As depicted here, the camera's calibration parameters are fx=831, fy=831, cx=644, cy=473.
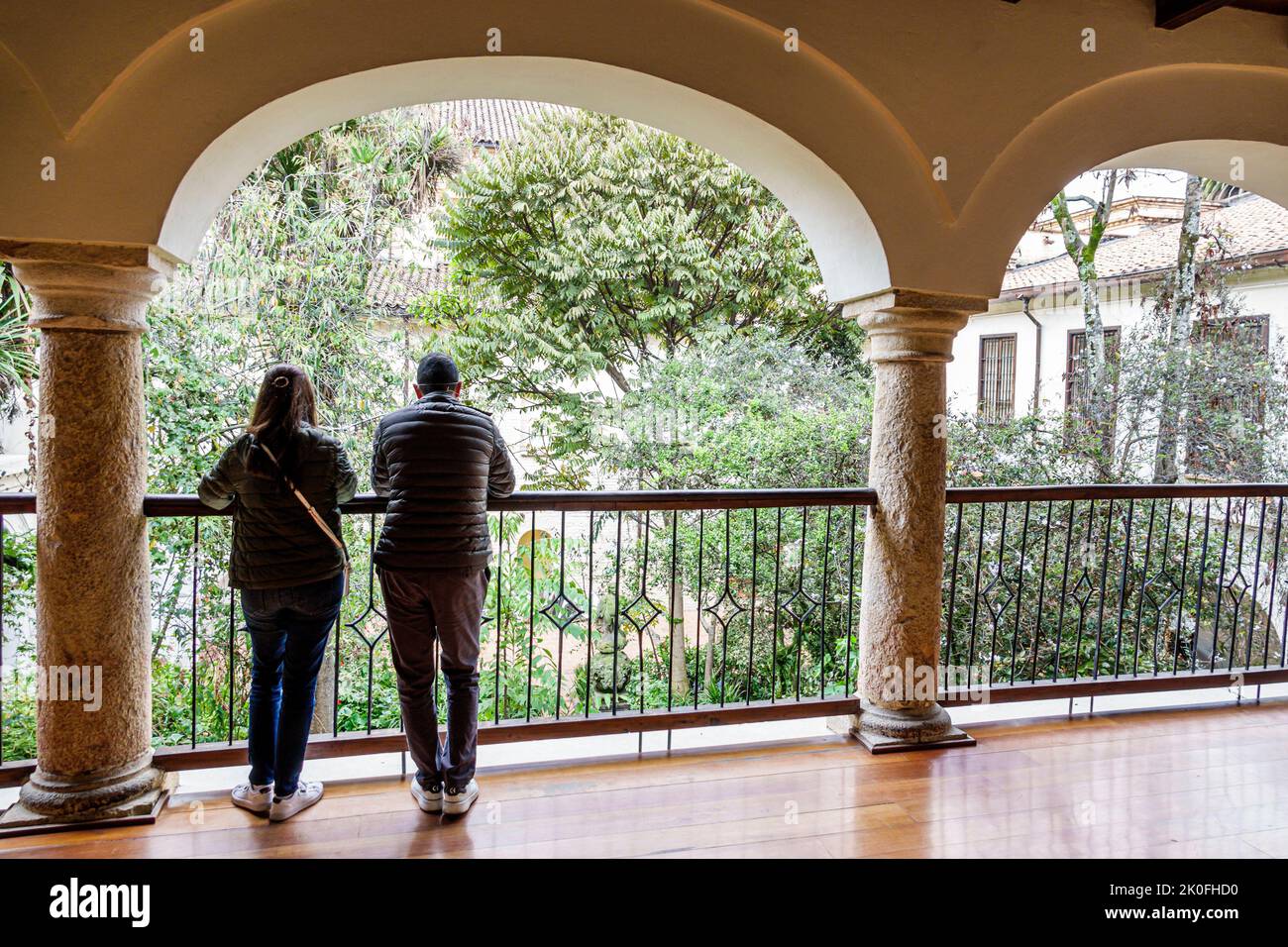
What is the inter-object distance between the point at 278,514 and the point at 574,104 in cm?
210

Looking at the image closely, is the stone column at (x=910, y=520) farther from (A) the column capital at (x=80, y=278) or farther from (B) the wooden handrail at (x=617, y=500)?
(A) the column capital at (x=80, y=278)

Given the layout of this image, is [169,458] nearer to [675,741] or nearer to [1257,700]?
[675,741]

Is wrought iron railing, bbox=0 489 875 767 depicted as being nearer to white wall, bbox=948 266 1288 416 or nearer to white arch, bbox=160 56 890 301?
white arch, bbox=160 56 890 301

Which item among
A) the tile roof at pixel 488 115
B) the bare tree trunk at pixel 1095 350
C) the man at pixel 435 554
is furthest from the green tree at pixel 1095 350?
the man at pixel 435 554

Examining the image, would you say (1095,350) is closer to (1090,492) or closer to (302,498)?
(1090,492)

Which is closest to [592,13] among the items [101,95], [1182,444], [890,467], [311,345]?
[101,95]

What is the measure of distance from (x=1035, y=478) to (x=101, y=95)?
263 inches

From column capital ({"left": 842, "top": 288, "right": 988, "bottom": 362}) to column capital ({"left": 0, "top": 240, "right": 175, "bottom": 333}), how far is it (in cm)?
272

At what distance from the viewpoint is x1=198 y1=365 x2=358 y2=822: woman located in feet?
8.34

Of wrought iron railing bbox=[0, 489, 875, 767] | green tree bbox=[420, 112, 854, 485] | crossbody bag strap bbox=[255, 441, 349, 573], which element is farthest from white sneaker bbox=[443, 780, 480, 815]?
green tree bbox=[420, 112, 854, 485]

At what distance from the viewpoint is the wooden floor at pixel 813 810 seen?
2.62 m

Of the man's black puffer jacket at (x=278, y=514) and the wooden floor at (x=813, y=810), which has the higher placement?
the man's black puffer jacket at (x=278, y=514)

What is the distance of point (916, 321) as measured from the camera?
136 inches
